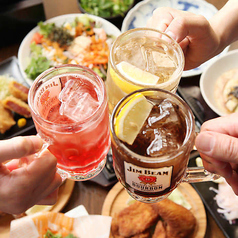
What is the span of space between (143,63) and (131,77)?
10cm

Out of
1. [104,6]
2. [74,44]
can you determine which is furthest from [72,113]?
[104,6]

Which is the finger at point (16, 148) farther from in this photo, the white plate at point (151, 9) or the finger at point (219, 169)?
the white plate at point (151, 9)

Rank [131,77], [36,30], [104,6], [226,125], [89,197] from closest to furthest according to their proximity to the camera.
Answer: [131,77], [226,125], [89,197], [36,30], [104,6]

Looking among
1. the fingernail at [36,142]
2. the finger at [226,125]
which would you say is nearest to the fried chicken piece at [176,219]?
the finger at [226,125]

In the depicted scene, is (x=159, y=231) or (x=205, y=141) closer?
(x=205, y=141)

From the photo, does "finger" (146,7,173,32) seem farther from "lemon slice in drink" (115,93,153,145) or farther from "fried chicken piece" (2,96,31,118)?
"fried chicken piece" (2,96,31,118)

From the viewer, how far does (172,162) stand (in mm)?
703

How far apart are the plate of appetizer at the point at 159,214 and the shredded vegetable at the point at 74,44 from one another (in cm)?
94

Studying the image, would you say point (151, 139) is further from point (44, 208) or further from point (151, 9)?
point (151, 9)

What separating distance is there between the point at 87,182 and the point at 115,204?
8.4 inches

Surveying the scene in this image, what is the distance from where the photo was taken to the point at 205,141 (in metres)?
0.81

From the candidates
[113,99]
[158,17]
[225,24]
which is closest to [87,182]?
[113,99]

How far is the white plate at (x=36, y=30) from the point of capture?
2074 millimetres

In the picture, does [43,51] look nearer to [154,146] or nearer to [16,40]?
[16,40]
